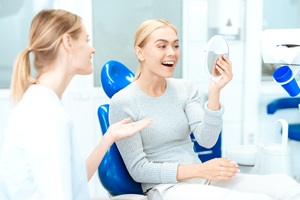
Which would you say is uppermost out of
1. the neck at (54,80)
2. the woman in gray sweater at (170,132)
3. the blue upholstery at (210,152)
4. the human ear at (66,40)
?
the human ear at (66,40)

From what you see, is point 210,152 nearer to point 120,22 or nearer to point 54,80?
point 120,22

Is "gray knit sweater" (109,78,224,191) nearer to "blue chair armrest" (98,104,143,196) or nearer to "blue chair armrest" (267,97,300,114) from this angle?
"blue chair armrest" (98,104,143,196)

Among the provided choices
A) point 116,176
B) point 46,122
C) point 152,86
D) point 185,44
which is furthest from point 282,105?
point 46,122

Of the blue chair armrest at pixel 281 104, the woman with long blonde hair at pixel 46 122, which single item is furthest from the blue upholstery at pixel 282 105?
the woman with long blonde hair at pixel 46 122

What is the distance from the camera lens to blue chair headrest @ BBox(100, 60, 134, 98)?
176 centimetres

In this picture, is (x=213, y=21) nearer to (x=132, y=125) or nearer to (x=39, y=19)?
(x=132, y=125)

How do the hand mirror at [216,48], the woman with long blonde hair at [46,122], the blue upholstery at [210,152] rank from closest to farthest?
the woman with long blonde hair at [46,122] < the hand mirror at [216,48] < the blue upholstery at [210,152]

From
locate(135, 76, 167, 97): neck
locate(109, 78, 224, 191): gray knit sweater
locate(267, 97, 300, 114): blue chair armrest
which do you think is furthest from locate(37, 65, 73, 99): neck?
locate(267, 97, 300, 114): blue chair armrest

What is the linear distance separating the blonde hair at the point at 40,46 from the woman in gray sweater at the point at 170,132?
44 centimetres

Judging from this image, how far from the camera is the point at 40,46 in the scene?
1146mm

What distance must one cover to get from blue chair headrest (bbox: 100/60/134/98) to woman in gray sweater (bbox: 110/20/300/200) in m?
0.15

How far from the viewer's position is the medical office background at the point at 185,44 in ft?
8.29

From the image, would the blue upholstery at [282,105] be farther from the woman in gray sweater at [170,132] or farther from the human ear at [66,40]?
the human ear at [66,40]

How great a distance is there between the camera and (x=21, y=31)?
8.28ft
